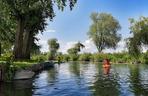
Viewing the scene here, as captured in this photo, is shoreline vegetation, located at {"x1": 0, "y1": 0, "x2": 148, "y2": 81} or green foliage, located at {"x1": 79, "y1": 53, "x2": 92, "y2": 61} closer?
shoreline vegetation, located at {"x1": 0, "y1": 0, "x2": 148, "y2": 81}

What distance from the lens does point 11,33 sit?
69.8m

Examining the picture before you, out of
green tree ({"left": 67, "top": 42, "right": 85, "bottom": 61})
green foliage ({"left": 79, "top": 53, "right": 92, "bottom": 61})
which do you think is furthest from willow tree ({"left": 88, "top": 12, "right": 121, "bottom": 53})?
green tree ({"left": 67, "top": 42, "right": 85, "bottom": 61})

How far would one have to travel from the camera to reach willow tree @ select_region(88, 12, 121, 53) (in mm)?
128250

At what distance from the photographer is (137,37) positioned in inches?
3263

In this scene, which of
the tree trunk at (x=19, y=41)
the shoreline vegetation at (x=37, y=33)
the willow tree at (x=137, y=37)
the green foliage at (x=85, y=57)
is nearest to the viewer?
the shoreline vegetation at (x=37, y=33)

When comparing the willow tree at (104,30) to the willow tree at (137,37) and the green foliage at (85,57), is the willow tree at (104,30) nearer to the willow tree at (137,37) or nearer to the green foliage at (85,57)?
the green foliage at (85,57)

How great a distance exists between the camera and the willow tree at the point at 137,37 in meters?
80.8

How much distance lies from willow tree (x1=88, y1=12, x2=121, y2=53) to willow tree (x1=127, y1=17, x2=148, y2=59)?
37886mm

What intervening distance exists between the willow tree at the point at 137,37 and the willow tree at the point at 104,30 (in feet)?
124

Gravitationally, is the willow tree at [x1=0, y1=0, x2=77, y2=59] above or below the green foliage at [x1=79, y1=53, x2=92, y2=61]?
above

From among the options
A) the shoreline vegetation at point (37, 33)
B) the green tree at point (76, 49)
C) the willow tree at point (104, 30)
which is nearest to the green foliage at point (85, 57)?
the shoreline vegetation at point (37, 33)

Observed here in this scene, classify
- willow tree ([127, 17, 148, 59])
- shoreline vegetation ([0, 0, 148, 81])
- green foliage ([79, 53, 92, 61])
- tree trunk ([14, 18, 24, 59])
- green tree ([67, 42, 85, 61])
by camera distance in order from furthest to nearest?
green tree ([67, 42, 85, 61])
green foliage ([79, 53, 92, 61])
willow tree ([127, 17, 148, 59])
tree trunk ([14, 18, 24, 59])
shoreline vegetation ([0, 0, 148, 81])

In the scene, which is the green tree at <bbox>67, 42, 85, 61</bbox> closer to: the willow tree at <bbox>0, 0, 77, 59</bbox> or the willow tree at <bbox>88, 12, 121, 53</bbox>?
the willow tree at <bbox>88, 12, 121, 53</bbox>

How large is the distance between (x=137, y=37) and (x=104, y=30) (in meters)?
46.2
